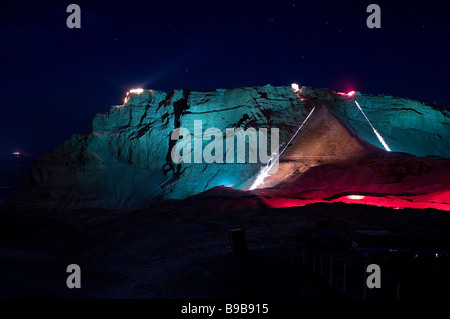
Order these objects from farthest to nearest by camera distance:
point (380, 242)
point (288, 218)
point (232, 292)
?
1. point (288, 218)
2. point (380, 242)
3. point (232, 292)

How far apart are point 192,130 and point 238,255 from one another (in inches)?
1165

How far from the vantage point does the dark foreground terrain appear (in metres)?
4.73

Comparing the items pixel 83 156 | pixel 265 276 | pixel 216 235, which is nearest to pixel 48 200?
pixel 83 156

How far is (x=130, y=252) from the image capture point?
383 inches

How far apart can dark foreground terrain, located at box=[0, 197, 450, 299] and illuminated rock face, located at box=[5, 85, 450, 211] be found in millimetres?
15307

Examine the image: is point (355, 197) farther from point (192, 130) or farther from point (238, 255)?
point (192, 130)

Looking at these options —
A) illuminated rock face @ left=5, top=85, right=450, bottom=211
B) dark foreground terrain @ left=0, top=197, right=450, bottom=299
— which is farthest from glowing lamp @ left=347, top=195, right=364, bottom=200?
illuminated rock face @ left=5, top=85, right=450, bottom=211

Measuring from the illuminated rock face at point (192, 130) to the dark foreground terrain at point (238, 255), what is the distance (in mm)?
15307

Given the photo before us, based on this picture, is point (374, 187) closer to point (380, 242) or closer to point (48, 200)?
point (380, 242)

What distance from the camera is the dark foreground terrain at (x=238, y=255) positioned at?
4.73 meters

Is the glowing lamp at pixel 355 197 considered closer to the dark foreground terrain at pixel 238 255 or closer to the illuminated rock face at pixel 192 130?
the dark foreground terrain at pixel 238 255

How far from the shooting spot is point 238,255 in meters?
6.37

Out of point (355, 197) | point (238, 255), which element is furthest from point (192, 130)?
point (238, 255)

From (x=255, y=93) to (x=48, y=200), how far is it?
22276mm
